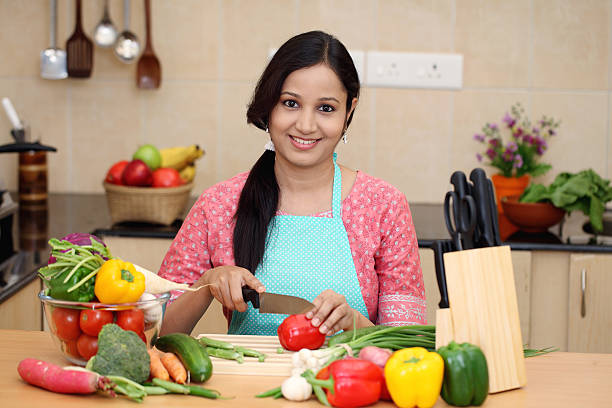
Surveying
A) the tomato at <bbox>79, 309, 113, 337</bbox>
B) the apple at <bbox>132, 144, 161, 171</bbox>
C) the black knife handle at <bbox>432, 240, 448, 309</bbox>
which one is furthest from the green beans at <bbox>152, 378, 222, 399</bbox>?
the apple at <bbox>132, 144, 161, 171</bbox>

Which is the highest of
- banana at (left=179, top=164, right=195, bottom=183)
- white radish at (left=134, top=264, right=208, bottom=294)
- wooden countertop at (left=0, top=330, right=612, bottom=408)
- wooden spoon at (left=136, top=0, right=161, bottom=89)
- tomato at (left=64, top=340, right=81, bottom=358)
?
wooden spoon at (left=136, top=0, right=161, bottom=89)

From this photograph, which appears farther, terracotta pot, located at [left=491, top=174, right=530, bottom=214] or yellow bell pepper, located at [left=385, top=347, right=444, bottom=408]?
terracotta pot, located at [left=491, top=174, right=530, bottom=214]

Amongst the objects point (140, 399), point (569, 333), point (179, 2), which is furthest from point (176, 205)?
point (140, 399)

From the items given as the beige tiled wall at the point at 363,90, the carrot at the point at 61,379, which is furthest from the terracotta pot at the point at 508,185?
the carrot at the point at 61,379

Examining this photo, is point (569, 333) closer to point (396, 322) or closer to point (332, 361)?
point (396, 322)

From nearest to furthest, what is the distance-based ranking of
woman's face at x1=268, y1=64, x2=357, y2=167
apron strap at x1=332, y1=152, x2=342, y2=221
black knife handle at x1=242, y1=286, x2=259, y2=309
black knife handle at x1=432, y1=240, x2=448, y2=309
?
black knife handle at x1=242, y1=286, x2=259, y2=309 < black knife handle at x1=432, y1=240, x2=448, y2=309 < woman's face at x1=268, y1=64, x2=357, y2=167 < apron strap at x1=332, y1=152, x2=342, y2=221

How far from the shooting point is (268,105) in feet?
5.25

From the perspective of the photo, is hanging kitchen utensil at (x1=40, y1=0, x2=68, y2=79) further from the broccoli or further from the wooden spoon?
the broccoli

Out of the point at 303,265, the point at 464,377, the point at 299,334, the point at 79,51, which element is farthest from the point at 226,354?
the point at 79,51

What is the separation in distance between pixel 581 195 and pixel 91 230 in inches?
56.5

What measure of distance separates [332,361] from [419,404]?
15 centimetres

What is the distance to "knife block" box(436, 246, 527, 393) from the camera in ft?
3.51

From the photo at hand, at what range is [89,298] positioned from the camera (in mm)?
1094

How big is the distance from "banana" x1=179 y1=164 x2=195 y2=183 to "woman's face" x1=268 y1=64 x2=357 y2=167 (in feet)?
3.09
